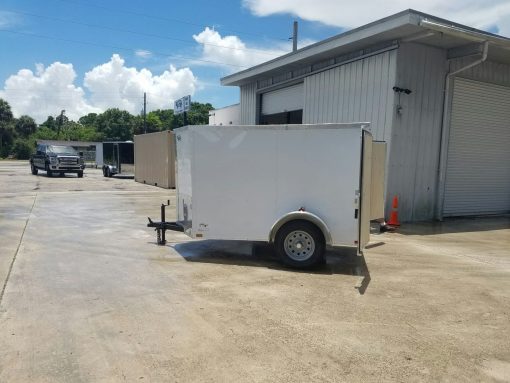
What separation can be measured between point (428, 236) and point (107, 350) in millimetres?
8565

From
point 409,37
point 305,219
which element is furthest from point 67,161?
point 305,219

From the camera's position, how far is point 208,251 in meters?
7.99

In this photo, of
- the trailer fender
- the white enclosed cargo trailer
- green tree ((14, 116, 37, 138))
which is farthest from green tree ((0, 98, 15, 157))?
the trailer fender

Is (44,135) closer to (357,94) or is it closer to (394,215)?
(357,94)

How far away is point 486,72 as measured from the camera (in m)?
13.4

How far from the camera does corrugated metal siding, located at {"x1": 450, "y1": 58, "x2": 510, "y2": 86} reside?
1246cm

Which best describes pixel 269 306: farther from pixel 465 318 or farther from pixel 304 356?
pixel 465 318

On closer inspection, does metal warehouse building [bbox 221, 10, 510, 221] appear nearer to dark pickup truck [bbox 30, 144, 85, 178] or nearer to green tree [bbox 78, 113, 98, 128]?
dark pickup truck [bbox 30, 144, 85, 178]

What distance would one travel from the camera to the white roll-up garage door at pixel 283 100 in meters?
16.1

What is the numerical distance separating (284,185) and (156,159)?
18050mm

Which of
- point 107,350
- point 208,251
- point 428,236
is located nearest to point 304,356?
point 107,350

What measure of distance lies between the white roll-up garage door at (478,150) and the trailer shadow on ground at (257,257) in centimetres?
681

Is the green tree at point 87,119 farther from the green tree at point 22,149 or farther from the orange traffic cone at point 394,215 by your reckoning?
the orange traffic cone at point 394,215

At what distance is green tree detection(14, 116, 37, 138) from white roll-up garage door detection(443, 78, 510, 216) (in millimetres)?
87640
